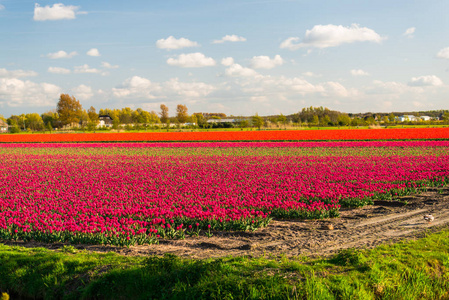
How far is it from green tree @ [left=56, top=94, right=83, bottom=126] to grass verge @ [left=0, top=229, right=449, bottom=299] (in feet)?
444

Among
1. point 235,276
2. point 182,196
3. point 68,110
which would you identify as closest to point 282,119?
point 68,110

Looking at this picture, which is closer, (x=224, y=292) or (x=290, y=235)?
(x=224, y=292)

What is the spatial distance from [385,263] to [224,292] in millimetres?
3616

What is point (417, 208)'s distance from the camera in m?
14.6

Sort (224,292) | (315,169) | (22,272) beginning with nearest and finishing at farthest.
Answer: (224,292)
(22,272)
(315,169)

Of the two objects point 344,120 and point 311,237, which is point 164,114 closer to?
point 344,120

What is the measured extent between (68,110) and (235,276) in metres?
141

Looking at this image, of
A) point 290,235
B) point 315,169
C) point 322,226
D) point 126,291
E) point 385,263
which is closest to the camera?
point 126,291

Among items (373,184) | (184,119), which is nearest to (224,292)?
(373,184)

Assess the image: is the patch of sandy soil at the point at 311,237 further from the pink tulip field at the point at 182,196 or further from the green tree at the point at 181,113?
the green tree at the point at 181,113

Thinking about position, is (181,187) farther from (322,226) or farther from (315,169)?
(315,169)

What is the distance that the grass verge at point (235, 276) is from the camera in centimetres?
692

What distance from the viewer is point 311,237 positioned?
11.1 m

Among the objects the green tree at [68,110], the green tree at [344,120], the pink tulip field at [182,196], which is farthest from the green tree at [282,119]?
the pink tulip field at [182,196]
